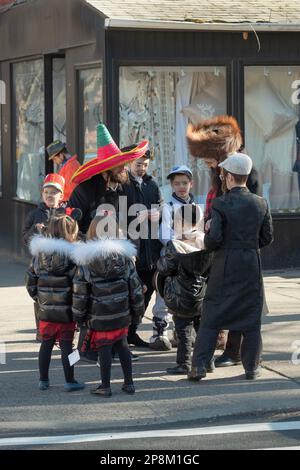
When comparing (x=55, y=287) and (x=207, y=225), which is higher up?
(x=207, y=225)

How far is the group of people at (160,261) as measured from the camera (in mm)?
7641

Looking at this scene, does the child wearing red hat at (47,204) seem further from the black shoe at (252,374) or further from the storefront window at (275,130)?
the storefront window at (275,130)

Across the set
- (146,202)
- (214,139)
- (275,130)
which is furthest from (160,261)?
(275,130)

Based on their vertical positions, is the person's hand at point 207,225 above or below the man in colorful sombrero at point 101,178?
below

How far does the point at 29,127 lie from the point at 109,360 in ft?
25.9

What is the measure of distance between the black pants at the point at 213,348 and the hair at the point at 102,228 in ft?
3.43

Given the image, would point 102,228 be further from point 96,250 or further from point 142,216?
point 142,216

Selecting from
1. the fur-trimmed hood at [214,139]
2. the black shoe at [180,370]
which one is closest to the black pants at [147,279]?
the black shoe at [180,370]

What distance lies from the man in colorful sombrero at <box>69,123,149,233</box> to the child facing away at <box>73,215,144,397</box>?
82cm

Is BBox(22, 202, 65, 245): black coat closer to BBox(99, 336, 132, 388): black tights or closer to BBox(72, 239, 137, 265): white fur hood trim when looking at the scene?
BBox(72, 239, 137, 265): white fur hood trim

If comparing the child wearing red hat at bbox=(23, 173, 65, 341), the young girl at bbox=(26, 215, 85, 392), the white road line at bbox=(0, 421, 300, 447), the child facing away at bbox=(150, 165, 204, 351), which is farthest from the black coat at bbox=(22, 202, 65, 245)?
the white road line at bbox=(0, 421, 300, 447)

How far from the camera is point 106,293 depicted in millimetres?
7582

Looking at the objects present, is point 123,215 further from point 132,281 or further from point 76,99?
point 76,99
